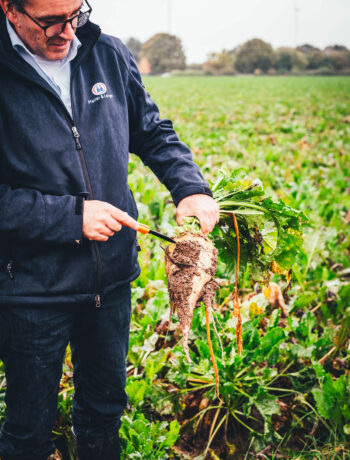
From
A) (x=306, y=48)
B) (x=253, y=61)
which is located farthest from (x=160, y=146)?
(x=306, y=48)

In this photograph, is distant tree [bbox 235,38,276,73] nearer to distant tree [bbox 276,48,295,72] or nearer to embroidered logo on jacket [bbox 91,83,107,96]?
distant tree [bbox 276,48,295,72]

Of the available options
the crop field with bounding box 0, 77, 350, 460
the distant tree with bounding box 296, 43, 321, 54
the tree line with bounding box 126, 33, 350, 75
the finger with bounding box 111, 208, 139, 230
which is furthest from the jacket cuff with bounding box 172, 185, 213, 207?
the distant tree with bounding box 296, 43, 321, 54

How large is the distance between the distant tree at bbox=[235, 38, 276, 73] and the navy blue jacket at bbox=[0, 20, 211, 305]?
280 ft

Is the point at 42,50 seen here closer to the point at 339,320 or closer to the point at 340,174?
the point at 339,320

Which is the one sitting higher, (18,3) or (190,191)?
(18,3)

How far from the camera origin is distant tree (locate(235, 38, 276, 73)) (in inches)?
3177

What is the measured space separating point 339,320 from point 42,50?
109 inches

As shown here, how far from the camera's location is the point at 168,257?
2.03 metres

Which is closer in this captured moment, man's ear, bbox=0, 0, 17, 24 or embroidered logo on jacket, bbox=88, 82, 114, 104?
man's ear, bbox=0, 0, 17, 24

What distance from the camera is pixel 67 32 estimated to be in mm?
1503

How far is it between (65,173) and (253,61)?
87.0 meters

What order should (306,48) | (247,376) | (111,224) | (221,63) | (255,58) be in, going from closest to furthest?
(111,224) → (247,376) → (255,58) → (221,63) → (306,48)

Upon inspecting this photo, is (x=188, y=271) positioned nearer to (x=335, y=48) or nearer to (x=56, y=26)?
(x=56, y=26)

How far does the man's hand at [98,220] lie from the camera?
151 cm
